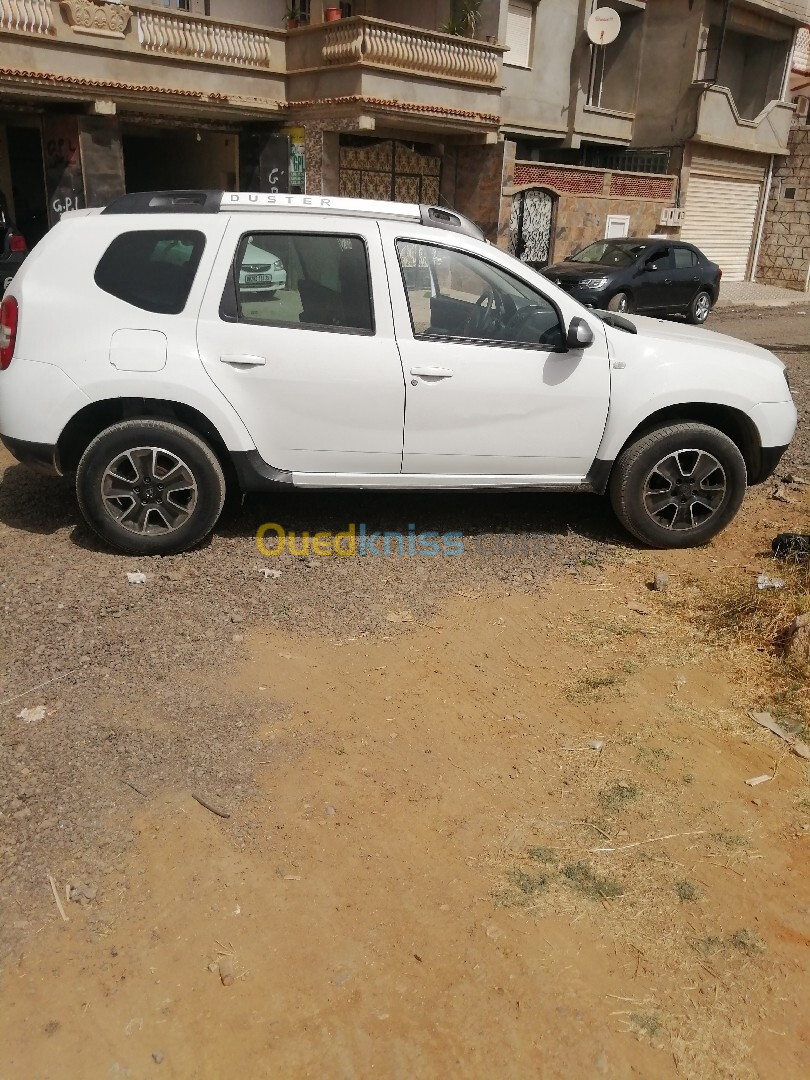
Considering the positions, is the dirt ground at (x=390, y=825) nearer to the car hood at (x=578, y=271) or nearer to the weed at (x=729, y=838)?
the weed at (x=729, y=838)

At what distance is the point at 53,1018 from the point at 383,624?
2435 millimetres

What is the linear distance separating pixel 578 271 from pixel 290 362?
13172 millimetres

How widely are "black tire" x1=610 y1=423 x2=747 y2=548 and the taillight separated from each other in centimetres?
341

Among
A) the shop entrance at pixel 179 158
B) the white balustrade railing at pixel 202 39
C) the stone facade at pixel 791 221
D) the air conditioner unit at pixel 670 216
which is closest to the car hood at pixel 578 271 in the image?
the white balustrade railing at pixel 202 39

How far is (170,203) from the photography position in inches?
192

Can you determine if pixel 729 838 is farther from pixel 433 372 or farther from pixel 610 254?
pixel 610 254

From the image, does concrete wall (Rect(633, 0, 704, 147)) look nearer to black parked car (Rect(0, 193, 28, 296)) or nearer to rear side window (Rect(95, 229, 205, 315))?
black parked car (Rect(0, 193, 28, 296))

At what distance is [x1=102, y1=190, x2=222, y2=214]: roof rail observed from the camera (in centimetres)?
482

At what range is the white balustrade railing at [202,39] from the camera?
16.8 meters

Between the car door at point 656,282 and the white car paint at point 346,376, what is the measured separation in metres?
12.4

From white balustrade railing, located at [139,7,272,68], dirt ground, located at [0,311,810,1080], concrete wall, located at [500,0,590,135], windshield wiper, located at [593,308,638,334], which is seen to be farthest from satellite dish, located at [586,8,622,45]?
dirt ground, located at [0,311,810,1080]

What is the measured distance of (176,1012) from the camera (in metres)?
2.37

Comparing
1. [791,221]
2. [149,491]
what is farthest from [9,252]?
[791,221]

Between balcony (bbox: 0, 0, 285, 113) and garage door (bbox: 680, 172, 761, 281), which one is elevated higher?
balcony (bbox: 0, 0, 285, 113)
